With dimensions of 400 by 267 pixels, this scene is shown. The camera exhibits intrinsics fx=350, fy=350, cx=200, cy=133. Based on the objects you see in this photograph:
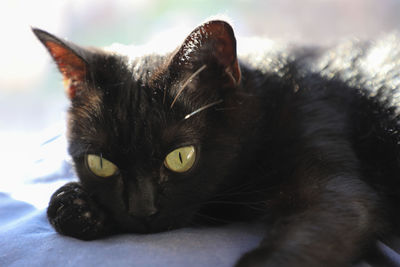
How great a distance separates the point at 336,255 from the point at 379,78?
0.55 m

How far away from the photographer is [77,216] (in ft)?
2.56

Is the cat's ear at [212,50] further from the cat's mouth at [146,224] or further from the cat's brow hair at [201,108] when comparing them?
the cat's mouth at [146,224]

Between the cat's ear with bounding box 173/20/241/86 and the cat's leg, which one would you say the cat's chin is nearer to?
the cat's leg

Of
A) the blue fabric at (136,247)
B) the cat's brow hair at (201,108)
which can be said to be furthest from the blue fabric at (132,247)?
the cat's brow hair at (201,108)

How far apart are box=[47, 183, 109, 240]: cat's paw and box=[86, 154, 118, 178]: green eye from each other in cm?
8

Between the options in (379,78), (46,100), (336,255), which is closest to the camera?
(336,255)

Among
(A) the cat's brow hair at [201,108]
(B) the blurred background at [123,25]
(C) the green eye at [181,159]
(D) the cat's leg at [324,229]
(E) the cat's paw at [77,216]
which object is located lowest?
(D) the cat's leg at [324,229]

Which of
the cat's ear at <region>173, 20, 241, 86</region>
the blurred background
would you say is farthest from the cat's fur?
the blurred background

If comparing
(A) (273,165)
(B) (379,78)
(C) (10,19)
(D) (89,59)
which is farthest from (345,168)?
(C) (10,19)

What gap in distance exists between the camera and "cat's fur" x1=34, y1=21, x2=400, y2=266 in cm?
73

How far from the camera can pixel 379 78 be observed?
3.18ft

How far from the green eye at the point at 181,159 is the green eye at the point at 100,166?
12 cm

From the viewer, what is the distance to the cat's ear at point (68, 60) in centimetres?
78

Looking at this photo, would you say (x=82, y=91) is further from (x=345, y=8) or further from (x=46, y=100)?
(x=345, y=8)
